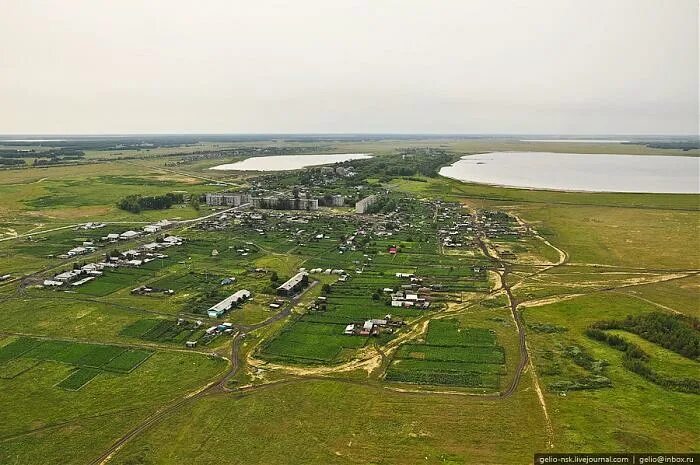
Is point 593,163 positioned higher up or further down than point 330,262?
higher up

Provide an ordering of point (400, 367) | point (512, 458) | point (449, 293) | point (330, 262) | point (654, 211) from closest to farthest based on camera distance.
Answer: point (512, 458) → point (400, 367) → point (449, 293) → point (330, 262) → point (654, 211)

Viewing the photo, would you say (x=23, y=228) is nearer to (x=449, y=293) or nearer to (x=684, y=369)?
(x=449, y=293)

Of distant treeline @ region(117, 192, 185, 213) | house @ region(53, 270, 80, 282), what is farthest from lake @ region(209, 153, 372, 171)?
house @ region(53, 270, 80, 282)

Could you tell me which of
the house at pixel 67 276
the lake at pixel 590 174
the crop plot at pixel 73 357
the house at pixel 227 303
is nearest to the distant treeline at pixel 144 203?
the house at pixel 67 276

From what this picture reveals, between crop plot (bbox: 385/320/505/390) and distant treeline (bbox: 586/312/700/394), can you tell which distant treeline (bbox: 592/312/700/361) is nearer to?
distant treeline (bbox: 586/312/700/394)

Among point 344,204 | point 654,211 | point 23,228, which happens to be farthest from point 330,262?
point 654,211

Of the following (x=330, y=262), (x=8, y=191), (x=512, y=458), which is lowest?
(x=512, y=458)
